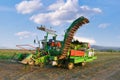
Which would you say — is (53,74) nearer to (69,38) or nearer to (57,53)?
(57,53)

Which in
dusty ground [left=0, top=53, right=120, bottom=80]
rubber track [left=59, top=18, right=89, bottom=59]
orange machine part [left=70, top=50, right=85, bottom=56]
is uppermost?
rubber track [left=59, top=18, right=89, bottom=59]

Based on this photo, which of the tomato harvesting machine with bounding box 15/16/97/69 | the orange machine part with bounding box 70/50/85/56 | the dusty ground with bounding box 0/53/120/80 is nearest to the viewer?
the dusty ground with bounding box 0/53/120/80

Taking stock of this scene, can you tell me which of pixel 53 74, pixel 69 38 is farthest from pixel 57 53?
pixel 53 74

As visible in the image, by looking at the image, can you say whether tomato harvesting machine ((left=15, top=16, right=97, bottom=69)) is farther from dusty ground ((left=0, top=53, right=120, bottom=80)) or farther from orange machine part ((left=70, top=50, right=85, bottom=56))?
dusty ground ((left=0, top=53, right=120, bottom=80))

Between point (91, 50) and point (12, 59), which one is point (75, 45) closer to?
point (91, 50)

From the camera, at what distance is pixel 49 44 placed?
66.6 feet

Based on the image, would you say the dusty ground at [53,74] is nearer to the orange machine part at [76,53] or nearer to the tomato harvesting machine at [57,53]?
the tomato harvesting machine at [57,53]

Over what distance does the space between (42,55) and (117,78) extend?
22.2 feet

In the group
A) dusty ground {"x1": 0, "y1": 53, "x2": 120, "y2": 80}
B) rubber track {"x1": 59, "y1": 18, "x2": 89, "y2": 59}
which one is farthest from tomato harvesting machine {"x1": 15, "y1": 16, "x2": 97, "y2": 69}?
dusty ground {"x1": 0, "y1": 53, "x2": 120, "y2": 80}

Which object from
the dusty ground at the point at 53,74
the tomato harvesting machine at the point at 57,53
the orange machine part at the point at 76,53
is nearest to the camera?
the dusty ground at the point at 53,74

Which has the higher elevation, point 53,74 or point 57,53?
point 57,53

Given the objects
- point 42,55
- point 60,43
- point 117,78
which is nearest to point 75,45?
point 60,43

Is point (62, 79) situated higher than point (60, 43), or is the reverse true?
point (60, 43)

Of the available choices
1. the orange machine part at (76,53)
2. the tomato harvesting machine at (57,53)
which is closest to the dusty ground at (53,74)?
the tomato harvesting machine at (57,53)
